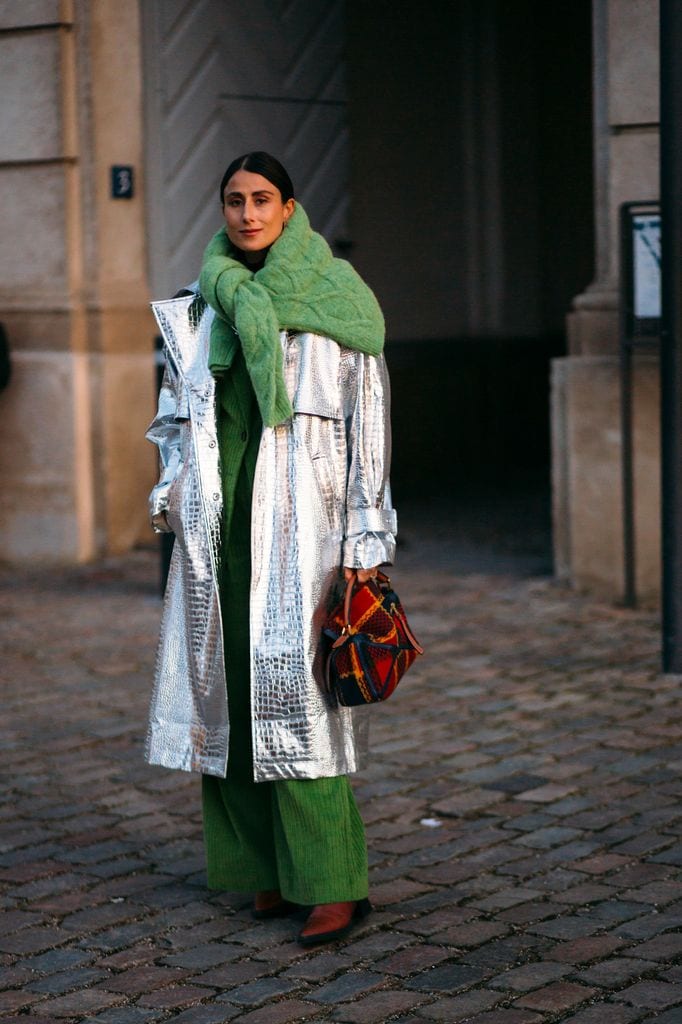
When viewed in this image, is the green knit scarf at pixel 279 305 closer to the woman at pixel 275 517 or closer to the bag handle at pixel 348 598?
the woman at pixel 275 517

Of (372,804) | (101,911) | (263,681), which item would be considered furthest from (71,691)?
(263,681)

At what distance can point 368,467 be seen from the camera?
4.12 metres

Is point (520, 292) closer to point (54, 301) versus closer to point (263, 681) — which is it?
point (54, 301)

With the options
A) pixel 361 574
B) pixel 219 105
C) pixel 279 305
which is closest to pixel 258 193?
pixel 279 305

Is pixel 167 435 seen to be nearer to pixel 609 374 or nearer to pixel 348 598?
pixel 348 598

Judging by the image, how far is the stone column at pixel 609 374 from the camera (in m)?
8.05

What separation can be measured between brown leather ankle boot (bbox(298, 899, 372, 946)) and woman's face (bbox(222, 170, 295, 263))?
1.57 metres

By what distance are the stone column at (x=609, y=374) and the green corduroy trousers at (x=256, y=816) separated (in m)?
4.20

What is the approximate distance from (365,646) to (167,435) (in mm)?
779

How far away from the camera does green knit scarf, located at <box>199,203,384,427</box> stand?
398 centimetres

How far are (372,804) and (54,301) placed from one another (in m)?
5.32

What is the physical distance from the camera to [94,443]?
9992 mm

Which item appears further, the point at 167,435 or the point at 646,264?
the point at 646,264

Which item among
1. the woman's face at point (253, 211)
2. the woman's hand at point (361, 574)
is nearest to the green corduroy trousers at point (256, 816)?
the woman's hand at point (361, 574)
